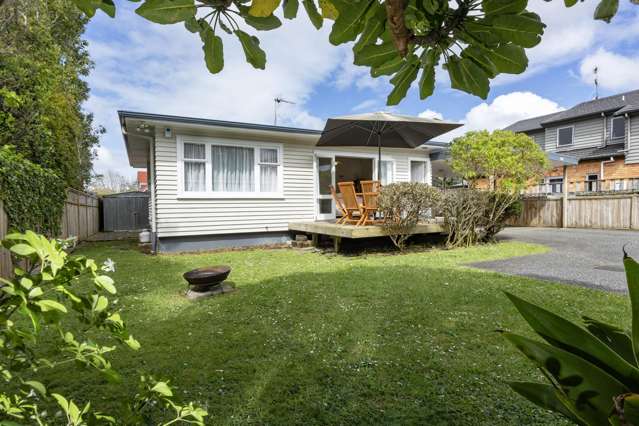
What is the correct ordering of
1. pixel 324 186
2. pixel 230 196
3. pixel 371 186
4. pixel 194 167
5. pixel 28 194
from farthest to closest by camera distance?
pixel 324 186 → pixel 230 196 → pixel 194 167 → pixel 371 186 → pixel 28 194

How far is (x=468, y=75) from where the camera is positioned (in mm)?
1146

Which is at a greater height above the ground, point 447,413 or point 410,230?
point 410,230

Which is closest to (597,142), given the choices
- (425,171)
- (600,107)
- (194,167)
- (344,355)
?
(600,107)

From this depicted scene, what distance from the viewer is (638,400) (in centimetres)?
54

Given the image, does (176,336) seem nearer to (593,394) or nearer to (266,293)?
(266,293)

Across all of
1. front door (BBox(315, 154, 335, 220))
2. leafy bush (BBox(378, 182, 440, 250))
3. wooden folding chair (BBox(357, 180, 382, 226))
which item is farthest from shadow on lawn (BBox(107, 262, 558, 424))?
front door (BBox(315, 154, 335, 220))

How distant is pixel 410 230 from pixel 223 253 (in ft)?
15.1

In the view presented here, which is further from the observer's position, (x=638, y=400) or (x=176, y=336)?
(x=176, y=336)

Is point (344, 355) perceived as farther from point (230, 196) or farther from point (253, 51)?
point (230, 196)

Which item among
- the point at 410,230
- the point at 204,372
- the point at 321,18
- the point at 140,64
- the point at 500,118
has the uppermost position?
the point at 500,118

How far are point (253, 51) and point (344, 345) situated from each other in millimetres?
2455

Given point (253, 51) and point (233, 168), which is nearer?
point (253, 51)

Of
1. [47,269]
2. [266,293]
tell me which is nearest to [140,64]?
[266,293]

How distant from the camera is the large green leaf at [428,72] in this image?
3.84 ft
